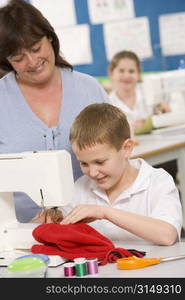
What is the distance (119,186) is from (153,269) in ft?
1.78

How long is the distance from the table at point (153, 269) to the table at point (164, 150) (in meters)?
1.79

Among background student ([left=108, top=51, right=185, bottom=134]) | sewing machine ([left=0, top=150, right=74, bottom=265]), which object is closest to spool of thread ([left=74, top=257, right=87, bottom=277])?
sewing machine ([left=0, top=150, right=74, bottom=265])

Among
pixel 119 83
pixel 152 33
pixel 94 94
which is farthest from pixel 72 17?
pixel 94 94

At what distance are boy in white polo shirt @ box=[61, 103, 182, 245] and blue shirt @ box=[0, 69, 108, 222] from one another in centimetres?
26

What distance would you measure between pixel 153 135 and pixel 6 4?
7.59 feet

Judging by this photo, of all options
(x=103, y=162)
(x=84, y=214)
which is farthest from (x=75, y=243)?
(x=103, y=162)

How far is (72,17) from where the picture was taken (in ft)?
20.5

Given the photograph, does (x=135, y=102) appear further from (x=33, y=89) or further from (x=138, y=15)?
(x=33, y=89)

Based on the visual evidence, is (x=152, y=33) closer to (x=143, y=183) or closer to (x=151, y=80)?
(x=151, y=80)

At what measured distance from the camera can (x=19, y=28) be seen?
7.18ft

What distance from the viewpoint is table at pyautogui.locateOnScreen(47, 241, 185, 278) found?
156cm

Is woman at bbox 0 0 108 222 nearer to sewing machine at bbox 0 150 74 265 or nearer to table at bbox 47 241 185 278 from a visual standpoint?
sewing machine at bbox 0 150 74 265

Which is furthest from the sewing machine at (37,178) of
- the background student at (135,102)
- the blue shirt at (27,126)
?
the background student at (135,102)

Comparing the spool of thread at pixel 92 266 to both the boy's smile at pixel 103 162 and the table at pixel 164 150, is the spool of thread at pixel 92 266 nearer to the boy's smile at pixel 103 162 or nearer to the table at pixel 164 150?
the boy's smile at pixel 103 162
